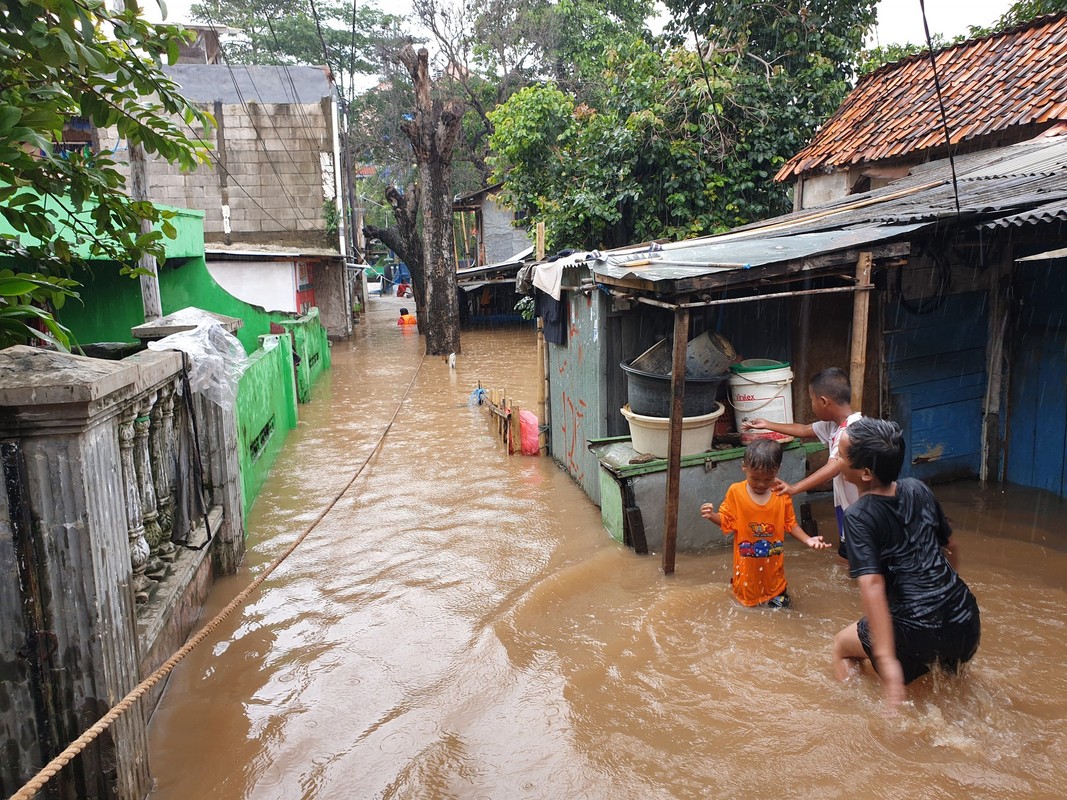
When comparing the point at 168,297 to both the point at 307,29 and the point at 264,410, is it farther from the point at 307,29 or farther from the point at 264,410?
the point at 307,29

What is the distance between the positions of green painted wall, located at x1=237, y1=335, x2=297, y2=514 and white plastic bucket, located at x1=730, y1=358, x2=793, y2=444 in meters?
4.00

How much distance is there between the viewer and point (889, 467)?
10.4 feet

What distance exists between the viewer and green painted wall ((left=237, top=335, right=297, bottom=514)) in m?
6.96

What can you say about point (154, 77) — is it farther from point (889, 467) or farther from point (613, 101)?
point (613, 101)

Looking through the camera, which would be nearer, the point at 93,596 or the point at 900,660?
the point at 93,596

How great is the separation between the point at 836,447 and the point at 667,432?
4.38 feet

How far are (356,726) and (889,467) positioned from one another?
9.03 feet

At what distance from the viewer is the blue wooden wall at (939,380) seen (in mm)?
6695

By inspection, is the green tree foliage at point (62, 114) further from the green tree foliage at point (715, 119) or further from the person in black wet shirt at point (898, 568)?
the green tree foliage at point (715, 119)

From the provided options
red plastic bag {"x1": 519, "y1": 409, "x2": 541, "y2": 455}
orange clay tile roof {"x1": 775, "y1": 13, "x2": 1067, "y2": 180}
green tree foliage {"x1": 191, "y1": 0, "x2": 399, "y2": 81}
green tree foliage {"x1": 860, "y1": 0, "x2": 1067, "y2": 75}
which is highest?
green tree foliage {"x1": 191, "y1": 0, "x2": 399, "y2": 81}

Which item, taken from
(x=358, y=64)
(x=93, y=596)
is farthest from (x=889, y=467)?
(x=358, y=64)

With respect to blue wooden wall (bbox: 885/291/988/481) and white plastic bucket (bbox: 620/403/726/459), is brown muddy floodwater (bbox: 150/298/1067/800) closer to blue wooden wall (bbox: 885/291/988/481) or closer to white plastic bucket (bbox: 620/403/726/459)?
blue wooden wall (bbox: 885/291/988/481)

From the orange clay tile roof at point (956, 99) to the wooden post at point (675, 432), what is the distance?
6.03 meters

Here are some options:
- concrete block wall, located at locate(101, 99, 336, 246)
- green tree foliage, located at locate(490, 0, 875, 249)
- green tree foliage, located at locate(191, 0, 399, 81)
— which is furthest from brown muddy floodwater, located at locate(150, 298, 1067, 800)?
green tree foliage, located at locate(191, 0, 399, 81)
